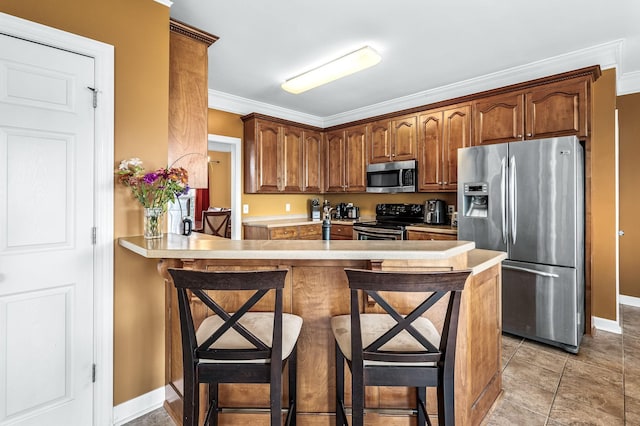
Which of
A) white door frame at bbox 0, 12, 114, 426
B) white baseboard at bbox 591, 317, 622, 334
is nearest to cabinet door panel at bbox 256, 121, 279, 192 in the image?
white door frame at bbox 0, 12, 114, 426

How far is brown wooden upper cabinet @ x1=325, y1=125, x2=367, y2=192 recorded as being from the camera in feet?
15.7

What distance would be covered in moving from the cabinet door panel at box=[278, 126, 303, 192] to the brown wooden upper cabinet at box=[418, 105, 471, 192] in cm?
176

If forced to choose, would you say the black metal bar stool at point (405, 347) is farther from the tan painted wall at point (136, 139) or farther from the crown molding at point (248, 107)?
the crown molding at point (248, 107)

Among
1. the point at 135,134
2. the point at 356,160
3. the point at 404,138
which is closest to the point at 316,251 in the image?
the point at 135,134

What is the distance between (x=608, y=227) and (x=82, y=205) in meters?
4.34

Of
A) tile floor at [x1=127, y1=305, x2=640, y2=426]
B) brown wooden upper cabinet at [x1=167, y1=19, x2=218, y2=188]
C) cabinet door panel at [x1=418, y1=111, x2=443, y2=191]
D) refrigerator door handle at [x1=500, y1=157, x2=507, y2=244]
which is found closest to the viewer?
tile floor at [x1=127, y1=305, x2=640, y2=426]

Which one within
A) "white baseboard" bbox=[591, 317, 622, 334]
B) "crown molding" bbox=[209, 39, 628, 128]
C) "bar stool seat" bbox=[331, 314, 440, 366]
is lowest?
"white baseboard" bbox=[591, 317, 622, 334]

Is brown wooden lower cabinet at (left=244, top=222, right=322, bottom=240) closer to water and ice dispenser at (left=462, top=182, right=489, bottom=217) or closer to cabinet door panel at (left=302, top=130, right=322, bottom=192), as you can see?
cabinet door panel at (left=302, top=130, right=322, bottom=192)

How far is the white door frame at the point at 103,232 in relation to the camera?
1838 millimetres

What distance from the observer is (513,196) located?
3.01m

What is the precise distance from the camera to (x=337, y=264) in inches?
63.2

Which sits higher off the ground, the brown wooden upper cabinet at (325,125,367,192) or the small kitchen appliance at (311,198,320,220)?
the brown wooden upper cabinet at (325,125,367,192)

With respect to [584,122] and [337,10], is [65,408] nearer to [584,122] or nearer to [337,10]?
[337,10]

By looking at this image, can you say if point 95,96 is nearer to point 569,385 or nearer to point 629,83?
point 569,385
